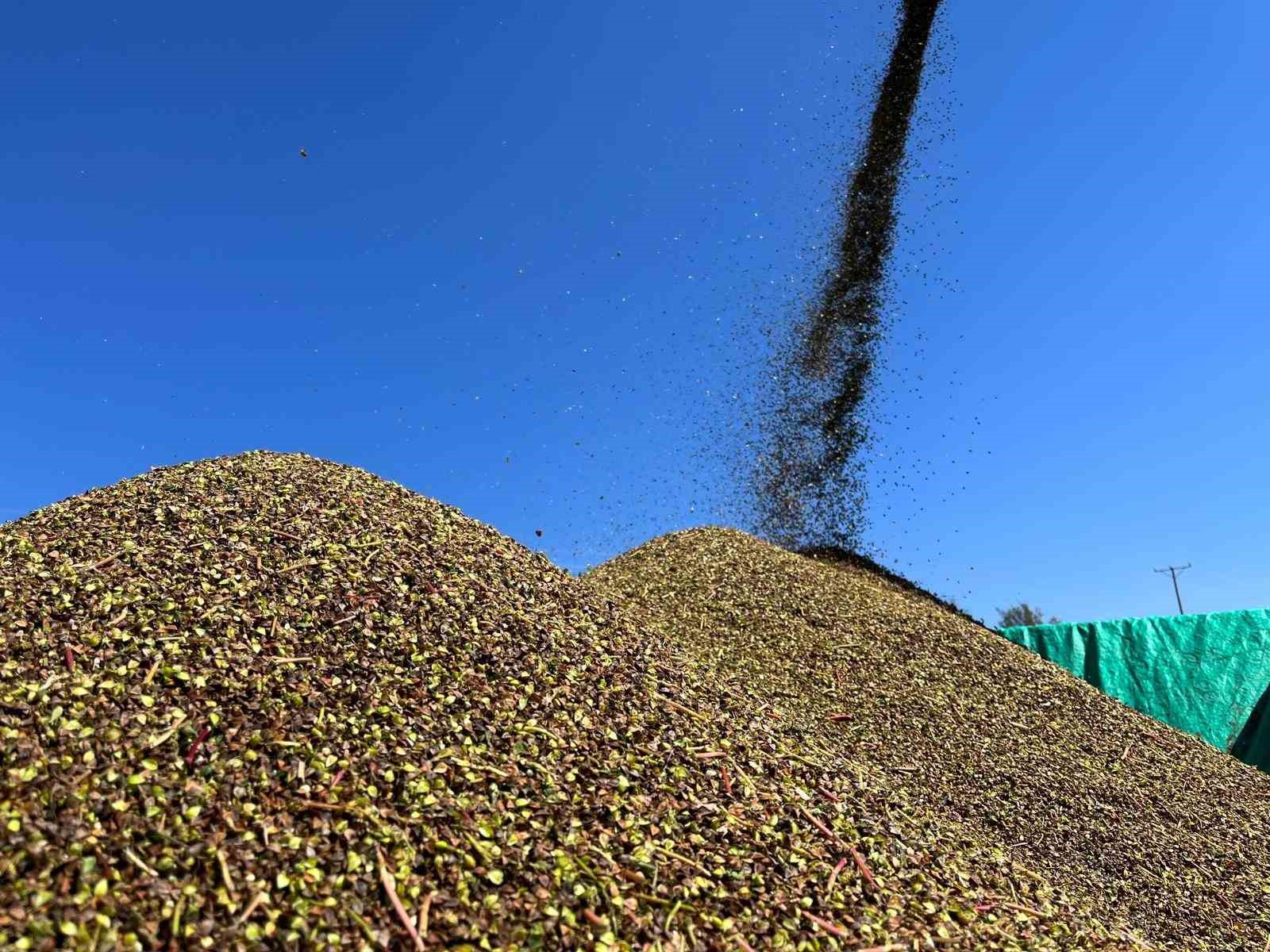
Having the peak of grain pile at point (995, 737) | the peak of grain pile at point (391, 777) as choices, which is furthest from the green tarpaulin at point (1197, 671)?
the peak of grain pile at point (391, 777)

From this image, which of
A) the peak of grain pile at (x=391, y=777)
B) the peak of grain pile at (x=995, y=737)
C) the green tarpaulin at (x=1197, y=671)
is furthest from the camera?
the green tarpaulin at (x=1197, y=671)

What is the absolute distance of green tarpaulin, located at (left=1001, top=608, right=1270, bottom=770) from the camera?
6.64m

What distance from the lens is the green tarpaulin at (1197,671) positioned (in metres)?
6.64

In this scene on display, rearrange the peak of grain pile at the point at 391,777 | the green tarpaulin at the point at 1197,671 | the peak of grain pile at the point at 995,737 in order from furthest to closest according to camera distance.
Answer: the green tarpaulin at the point at 1197,671 < the peak of grain pile at the point at 995,737 < the peak of grain pile at the point at 391,777

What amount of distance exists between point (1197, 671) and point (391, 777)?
276 inches

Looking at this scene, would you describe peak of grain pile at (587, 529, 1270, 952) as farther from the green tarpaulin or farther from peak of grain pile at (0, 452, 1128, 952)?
the green tarpaulin

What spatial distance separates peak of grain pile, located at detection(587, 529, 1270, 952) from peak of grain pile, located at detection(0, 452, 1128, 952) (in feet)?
2.57

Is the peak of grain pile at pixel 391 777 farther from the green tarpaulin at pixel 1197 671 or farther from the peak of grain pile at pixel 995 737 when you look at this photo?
the green tarpaulin at pixel 1197 671

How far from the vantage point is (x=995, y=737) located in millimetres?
4770

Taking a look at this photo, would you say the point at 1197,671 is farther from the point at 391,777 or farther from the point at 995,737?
the point at 391,777

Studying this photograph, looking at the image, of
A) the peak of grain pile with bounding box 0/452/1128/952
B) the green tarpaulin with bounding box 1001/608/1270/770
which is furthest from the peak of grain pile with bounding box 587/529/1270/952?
the green tarpaulin with bounding box 1001/608/1270/770

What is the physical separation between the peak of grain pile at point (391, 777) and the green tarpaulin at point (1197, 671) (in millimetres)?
4528

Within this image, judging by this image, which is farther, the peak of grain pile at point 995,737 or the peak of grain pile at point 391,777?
the peak of grain pile at point 995,737

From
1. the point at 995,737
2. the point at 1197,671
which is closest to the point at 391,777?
the point at 995,737
